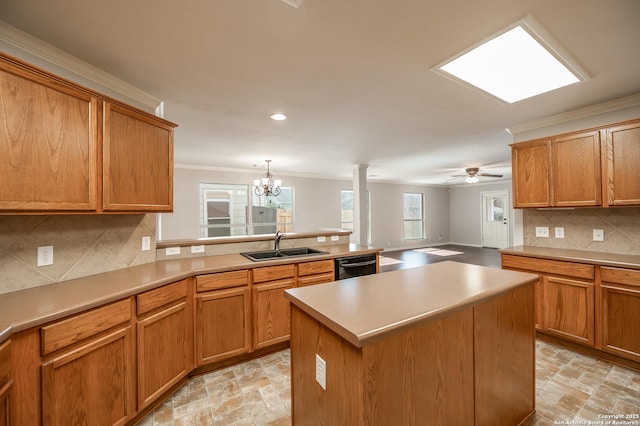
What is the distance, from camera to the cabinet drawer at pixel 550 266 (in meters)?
2.39

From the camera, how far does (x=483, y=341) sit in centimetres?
136

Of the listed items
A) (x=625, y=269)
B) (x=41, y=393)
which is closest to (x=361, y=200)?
(x=625, y=269)

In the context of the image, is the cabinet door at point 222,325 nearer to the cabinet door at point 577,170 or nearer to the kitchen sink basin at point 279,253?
the kitchen sink basin at point 279,253

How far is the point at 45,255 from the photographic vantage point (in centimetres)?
171

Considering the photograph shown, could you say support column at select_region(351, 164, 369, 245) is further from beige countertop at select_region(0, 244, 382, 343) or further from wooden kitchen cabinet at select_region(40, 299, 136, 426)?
wooden kitchen cabinet at select_region(40, 299, 136, 426)

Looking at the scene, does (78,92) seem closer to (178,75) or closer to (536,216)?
(178,75)

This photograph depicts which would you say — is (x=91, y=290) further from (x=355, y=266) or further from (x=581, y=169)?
(x=581, y=169)

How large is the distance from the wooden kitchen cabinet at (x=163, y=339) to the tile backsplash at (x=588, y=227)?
3917 mm

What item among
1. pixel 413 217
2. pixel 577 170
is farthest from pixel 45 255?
pixel 413 217

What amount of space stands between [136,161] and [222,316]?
4.65 ft

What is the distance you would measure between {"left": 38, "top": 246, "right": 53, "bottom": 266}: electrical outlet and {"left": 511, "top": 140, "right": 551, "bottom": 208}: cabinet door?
14.2 ft

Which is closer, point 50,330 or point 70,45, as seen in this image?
point 50,330

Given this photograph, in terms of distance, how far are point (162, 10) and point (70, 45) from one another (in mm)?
795

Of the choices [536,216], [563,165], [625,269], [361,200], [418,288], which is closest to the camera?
[418,288]
